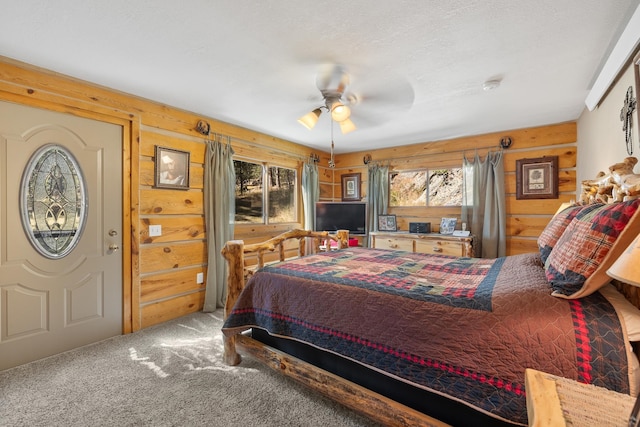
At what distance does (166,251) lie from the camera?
10.4 feet

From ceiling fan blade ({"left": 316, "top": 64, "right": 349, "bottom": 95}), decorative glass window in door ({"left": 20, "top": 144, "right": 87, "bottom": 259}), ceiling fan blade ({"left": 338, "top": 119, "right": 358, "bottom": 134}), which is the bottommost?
decorative glass window in door ({"left": 20, "top": 144, "right": 87, "bottom": 259})

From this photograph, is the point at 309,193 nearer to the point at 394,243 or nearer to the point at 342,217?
the point at 342,217

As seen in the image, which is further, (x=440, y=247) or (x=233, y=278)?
(x=440, y=247)

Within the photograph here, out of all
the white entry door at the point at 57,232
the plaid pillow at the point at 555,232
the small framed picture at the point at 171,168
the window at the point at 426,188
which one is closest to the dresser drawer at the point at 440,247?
the window at the point at 426,188

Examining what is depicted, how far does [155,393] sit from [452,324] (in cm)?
197

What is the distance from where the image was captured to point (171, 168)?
322cm

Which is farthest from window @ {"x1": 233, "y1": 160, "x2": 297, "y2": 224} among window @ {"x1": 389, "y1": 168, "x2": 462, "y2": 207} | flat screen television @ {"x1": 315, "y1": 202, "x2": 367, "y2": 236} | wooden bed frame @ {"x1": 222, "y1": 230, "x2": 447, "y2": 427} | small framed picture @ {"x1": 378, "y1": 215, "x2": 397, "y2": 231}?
window @ {"x1": 389, "y1": 168, "x2": 462, "y2": 207}

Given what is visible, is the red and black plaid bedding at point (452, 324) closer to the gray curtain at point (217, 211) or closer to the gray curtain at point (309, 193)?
the gray curtain at point (217, 211)

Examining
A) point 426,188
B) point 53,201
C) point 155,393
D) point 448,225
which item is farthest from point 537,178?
point 53,201

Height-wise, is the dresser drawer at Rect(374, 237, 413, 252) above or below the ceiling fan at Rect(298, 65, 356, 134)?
below

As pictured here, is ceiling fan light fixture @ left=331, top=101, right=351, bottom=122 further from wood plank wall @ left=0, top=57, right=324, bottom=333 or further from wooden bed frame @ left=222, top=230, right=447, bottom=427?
wood plank wall @ left=0, top=57, right=324, bottom=333

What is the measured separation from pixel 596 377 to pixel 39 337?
3570 mm

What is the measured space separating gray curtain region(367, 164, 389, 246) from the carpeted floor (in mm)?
3289

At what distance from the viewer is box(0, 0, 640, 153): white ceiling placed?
162 centimetres
